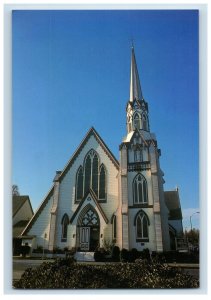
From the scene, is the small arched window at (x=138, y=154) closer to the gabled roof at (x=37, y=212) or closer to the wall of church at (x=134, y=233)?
the wall of church at (x=134, y=233)

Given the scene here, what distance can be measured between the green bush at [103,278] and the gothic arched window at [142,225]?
9.13 meters

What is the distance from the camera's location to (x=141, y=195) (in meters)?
20.0

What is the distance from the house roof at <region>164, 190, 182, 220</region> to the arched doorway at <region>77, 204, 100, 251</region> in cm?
473

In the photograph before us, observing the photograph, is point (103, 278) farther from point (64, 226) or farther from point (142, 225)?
point (64, 226)

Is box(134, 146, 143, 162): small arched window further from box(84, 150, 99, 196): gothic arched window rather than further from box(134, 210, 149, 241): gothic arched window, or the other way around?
box(134, 210, 149, 241): gothic arched window

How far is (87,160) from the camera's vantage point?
21719mm

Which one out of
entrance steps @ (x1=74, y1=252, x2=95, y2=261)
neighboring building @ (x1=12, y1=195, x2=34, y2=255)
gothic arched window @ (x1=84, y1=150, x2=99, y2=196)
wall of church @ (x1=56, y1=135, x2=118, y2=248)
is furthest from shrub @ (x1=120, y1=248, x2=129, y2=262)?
neighboring building @ (x1=12, y1=195, x2=34, y2=255)

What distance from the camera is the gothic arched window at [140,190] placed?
1983 centimetres

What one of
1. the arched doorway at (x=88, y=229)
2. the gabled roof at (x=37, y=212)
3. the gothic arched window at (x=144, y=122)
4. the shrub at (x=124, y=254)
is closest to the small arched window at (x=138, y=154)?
the gothic arched window at (x=144, y=122)

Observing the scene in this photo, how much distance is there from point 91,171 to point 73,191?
175 centimetres
